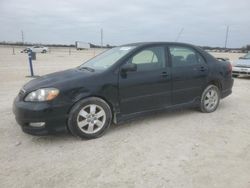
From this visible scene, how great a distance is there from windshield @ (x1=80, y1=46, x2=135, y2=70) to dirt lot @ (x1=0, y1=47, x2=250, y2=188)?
1160 millimetres

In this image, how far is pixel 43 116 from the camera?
12.0 feet

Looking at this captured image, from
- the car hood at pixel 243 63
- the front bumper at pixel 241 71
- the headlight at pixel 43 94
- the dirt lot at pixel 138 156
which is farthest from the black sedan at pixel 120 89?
the car hood at pixel 243 63

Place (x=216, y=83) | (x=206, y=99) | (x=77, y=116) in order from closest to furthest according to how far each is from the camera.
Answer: (x=77, y=116)
(x=206, y=99)
(x=216, y=83)

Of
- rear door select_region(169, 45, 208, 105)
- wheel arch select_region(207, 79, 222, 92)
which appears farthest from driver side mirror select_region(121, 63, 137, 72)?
wheel arch select_region(207, 79, 222, 92)

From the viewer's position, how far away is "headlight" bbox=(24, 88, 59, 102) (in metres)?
3.72

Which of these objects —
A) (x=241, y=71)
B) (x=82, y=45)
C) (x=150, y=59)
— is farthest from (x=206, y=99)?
(x=82, y=45)

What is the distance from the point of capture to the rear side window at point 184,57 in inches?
194

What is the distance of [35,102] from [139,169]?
1.81 metres

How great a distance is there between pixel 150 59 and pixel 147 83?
49 centimetres

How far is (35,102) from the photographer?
3.73 m

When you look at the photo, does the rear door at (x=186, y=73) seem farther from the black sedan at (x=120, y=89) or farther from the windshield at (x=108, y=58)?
the windshield at (x=108, y=58)

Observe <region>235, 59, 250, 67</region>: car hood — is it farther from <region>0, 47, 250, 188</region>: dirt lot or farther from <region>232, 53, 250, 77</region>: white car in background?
<region>0, 47, 250, 188</region>: dirt lot

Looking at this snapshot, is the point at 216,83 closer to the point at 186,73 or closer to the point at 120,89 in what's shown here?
the point at 186,73

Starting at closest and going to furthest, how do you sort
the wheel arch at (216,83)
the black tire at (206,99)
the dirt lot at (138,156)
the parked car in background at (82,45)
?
1. the dirt lot at (138,156)
2. the black tire at (206,99)
3. the wheel arch at (216,83)
4. the parked car in background at (82,45)
